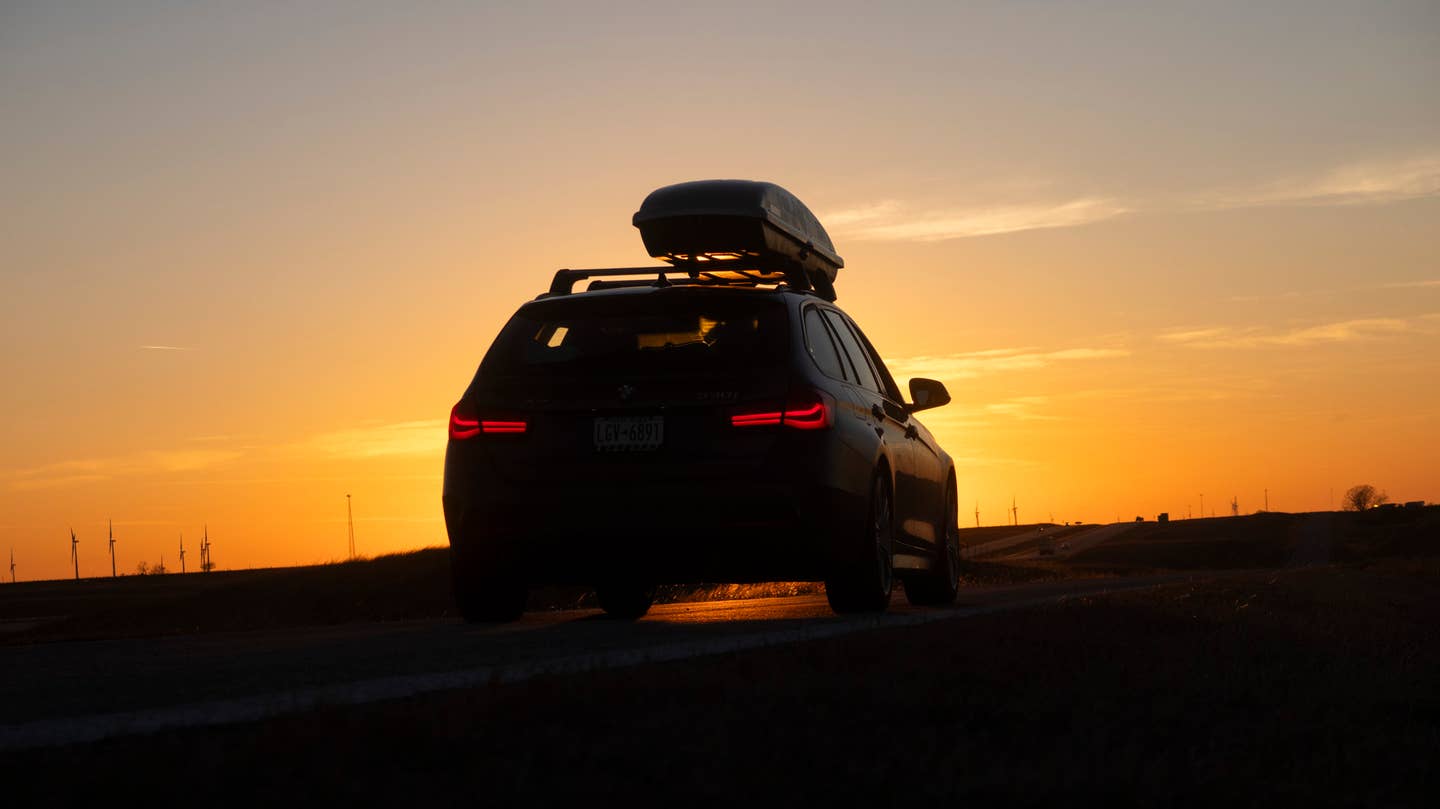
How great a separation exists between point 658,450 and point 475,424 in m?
1.03

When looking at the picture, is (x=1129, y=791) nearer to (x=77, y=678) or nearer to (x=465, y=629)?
(x=77, y=678)

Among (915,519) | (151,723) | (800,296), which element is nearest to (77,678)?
(151,723)

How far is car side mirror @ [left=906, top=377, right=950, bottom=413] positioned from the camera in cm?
1253

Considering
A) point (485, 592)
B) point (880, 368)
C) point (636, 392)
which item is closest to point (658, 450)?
point (636, 392)

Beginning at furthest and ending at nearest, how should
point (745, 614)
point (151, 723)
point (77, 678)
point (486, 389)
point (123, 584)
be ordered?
point (123, 584) → point (745, 614) → point (486, 389) → point (77, 678) → point (151, 723)

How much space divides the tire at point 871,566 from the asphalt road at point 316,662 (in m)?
0.18

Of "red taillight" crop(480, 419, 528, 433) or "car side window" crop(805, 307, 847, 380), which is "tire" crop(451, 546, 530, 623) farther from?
"car side window" crop(805, 307, 847, 380)

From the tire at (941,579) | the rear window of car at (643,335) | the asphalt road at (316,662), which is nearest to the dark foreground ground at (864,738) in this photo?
the asphalt road at (316,662)

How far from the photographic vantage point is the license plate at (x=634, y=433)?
30.7ft

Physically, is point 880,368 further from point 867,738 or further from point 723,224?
point 867,738

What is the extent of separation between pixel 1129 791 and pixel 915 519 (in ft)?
24.1

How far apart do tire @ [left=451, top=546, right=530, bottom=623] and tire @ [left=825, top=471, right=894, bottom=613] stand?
1.81 metres

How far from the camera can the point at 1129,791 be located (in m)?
4.73

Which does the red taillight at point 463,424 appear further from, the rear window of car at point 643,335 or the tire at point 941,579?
the tire at point 941,579
